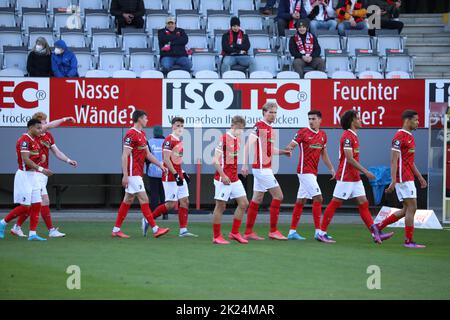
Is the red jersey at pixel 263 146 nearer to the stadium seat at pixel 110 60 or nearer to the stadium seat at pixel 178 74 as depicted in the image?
the stadium seat at pixel 178 74

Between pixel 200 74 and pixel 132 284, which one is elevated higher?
pixel 200 74

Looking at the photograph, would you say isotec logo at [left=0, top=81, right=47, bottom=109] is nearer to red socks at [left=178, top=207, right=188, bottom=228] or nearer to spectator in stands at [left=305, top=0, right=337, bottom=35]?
red socks at [left=178, top=207, right=188, bottom=228]

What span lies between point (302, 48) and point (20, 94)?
262 inches

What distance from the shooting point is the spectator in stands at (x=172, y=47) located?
24.7 m

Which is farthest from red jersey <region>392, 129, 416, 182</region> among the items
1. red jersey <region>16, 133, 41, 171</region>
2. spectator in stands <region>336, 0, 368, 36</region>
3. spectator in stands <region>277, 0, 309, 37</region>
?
spectator in stands <region>336, 0, 368, 36</region>

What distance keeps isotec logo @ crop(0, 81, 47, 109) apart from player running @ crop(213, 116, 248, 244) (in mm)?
8099

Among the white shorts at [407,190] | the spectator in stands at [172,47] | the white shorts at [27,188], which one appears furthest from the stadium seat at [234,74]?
the white shorts at [407,190]

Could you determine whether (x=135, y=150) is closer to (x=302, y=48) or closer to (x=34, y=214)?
(x=34, y=214)

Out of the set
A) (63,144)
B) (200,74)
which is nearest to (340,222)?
(200,74)

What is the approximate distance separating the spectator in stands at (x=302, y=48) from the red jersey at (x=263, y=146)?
764cm

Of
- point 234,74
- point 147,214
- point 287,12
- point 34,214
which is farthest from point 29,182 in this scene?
point 287,12
